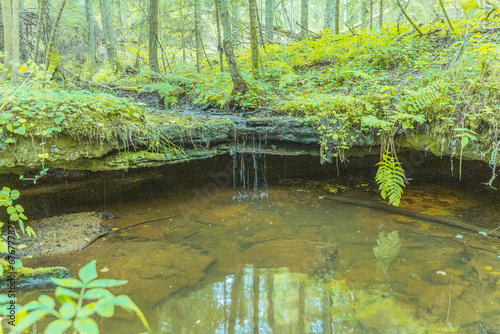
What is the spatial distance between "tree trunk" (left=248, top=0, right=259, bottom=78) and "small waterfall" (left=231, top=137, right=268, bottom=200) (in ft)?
8.80

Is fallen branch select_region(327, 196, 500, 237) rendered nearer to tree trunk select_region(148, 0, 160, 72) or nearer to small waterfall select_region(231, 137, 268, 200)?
small waterfall select_region(231, 137, 268, 200)

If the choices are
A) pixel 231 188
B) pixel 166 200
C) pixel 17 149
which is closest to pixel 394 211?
pixel 231 188

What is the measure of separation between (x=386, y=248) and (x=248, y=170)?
3.57 meters

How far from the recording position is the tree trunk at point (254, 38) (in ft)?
23.0

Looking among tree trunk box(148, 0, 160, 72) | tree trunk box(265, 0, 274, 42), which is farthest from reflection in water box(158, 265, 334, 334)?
tree trunk box(265, 0, 274, 42)

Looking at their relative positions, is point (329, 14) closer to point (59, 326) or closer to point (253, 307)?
point (253, 307)

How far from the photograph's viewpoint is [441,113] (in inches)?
193

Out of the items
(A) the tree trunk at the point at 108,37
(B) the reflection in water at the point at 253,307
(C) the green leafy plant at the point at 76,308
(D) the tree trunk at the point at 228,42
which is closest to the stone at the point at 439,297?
(B) the reflection in water at the point at 253,307

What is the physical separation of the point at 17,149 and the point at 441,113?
7.08m

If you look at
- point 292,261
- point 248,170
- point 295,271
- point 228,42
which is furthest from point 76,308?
point 228,42

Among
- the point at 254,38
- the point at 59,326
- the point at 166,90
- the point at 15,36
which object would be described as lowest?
the point at 59,326

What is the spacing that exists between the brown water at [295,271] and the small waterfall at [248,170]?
96 centimetres

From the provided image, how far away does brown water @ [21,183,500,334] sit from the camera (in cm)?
311

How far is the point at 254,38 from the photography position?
291 inches
